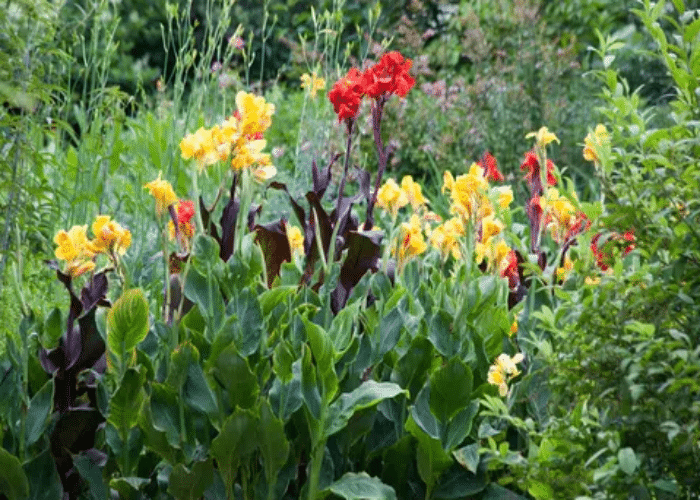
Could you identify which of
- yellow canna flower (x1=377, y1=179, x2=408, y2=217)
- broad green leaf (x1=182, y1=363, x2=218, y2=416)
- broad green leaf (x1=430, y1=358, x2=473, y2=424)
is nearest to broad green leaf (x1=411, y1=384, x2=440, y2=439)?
broad green leaf (x1=430, y1=358, x2=473, y2=424)

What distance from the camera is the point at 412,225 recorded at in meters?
3.04

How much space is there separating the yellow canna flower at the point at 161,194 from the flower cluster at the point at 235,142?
0.11 m

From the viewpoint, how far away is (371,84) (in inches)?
119

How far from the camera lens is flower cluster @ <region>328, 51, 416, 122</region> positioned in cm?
300

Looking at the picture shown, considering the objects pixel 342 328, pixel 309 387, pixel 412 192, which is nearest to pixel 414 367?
pixel 342 328

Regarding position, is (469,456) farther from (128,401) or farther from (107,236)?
(107,236)

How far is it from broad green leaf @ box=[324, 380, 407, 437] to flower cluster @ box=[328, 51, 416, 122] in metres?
0.76

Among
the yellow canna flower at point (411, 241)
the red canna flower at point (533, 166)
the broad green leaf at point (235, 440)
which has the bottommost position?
the broad green leaf at point (235, 440)

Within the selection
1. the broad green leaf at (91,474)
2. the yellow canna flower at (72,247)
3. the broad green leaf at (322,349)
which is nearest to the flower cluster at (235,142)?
the yellow canna flower at (72,247)

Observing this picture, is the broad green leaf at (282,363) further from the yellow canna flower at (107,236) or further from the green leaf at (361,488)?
the yellow canna flower at (107,236)

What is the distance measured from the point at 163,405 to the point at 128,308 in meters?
0.24

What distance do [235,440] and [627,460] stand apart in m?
1.00

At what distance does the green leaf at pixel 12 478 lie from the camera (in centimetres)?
269

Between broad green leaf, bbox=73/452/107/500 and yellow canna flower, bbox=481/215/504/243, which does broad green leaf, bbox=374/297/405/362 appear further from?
broad green leaf, bbox=73/452/107/500
